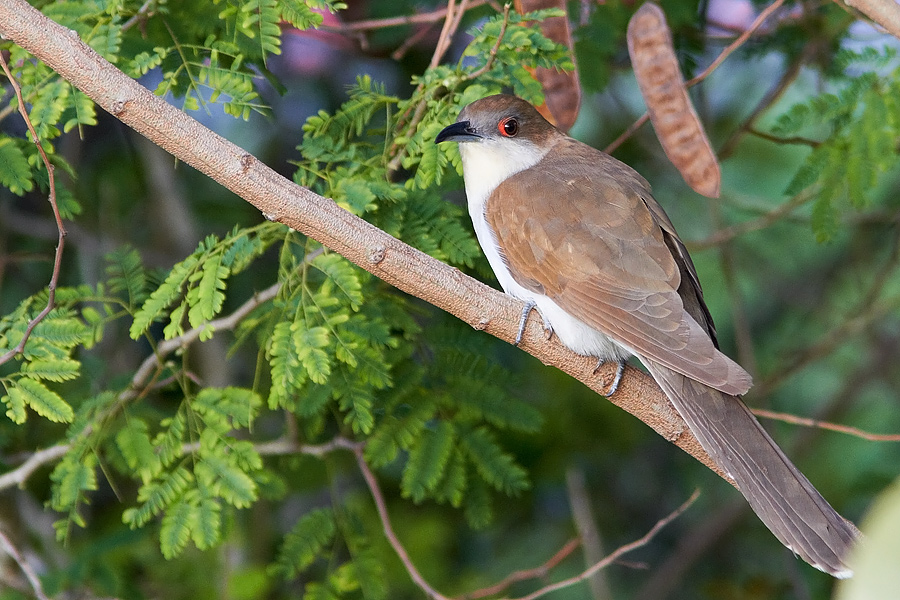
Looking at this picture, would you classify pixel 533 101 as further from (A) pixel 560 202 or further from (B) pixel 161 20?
(B) pixel 161 20

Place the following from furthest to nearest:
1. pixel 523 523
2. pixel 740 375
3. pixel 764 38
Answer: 1. pixel 523 523
2. pixel 764 38
3. pixel 740 375

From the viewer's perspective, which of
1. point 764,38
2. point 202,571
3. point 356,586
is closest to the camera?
point 356,586

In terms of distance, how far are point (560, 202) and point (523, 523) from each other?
250cm

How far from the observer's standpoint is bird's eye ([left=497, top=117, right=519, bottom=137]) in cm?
332

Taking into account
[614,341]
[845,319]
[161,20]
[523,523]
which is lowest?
[523,523]

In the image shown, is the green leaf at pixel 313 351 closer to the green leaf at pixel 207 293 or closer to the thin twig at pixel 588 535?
the green leaf at pixel 207 293

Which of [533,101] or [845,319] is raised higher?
[533,101]

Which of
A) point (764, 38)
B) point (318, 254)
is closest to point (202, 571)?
point (318, 254)

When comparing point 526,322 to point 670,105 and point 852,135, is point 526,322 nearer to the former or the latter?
point 670,105

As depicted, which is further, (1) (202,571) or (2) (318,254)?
(1) (202,571)

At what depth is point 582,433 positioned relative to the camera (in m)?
4.62

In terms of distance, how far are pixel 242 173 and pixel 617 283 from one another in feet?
4.12

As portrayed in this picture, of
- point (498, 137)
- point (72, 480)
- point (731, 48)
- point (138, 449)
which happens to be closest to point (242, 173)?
point (138, 449)

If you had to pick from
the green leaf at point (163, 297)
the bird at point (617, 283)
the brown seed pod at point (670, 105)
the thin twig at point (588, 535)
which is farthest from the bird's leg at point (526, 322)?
the thin twig at point (588, 535)
